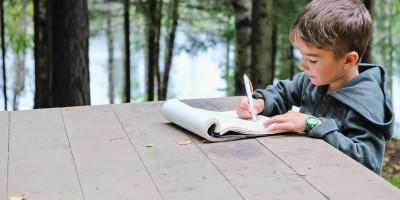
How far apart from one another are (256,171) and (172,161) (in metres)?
0.29

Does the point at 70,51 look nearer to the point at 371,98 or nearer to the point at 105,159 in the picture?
the point at 105,159

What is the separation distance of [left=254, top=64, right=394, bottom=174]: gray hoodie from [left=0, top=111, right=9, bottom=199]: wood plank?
1.09 metres

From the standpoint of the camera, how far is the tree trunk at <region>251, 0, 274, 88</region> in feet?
17.7

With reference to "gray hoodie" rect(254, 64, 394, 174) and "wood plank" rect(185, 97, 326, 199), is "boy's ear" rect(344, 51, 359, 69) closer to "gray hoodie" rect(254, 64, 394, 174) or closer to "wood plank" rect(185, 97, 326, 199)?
"gray hoodie" rect(254, 64, 394, 174)

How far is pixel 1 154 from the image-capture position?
183 centimetres

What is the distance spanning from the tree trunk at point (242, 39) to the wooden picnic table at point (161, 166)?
3.78 metres

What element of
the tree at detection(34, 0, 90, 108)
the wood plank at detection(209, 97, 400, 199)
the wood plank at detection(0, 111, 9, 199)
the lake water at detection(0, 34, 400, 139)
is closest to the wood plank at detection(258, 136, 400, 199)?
the wood plank at detection(209, 97, 400, 199)

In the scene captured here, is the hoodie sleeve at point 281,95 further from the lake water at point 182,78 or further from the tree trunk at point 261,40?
the lake water at point 182,78

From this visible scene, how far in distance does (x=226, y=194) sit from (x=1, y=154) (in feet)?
2.88

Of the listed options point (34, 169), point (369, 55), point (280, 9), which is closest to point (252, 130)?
point (34, 169)

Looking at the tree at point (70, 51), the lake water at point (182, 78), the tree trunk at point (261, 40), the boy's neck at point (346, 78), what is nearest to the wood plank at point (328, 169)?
the boy's neck at point (346, 78)

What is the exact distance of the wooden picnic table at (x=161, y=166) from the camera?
1.43 meters

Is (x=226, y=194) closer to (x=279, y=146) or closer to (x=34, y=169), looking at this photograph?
(x=279, y=146)

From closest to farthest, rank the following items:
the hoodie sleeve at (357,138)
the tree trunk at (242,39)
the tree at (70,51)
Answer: the hoodie sleeve at (357,138) < the tree at (70,51) < the tree trunk at (242,39)
